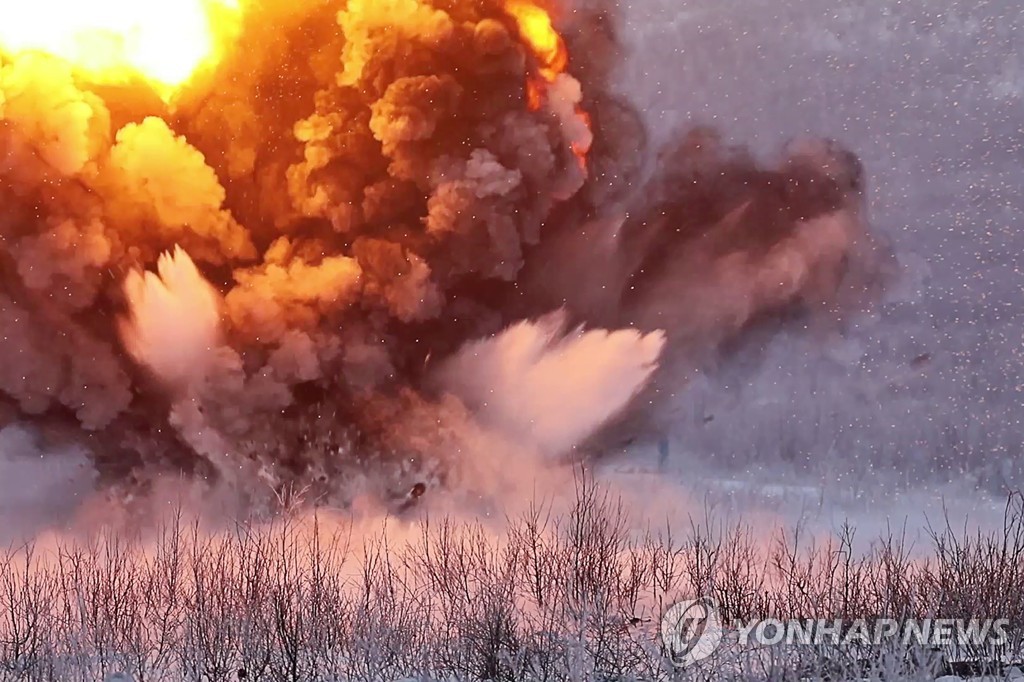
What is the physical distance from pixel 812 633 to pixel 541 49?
4462mm

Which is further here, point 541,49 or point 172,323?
point 541,49

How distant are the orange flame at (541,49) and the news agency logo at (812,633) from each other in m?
3.33

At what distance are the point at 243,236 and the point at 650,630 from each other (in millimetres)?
3928

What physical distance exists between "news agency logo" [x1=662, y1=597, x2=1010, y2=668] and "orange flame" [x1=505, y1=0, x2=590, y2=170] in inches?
131

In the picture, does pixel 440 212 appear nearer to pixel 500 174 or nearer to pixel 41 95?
pixel 500 174

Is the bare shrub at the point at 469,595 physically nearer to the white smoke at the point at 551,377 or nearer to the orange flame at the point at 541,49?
the white smoke at the point at 551,377

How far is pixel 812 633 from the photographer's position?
6250 mm

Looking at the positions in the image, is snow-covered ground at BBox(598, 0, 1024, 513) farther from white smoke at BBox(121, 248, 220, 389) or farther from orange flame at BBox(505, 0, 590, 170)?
white smoke at BBox(121, 248, 220, 389)

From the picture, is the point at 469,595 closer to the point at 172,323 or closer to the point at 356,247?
the point at 356,247

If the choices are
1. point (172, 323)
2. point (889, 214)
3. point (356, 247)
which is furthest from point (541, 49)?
point (172, 323)

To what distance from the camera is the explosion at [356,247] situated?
7.10m

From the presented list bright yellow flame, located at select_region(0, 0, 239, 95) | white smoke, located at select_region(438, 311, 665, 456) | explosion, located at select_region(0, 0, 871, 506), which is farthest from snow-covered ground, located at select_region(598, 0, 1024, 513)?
bright yellow flame, located at select_region(0, 0, 239, 95)

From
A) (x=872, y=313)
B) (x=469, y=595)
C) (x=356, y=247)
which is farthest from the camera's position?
(x=356, y=247)

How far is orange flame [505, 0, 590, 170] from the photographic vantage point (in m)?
7.36
